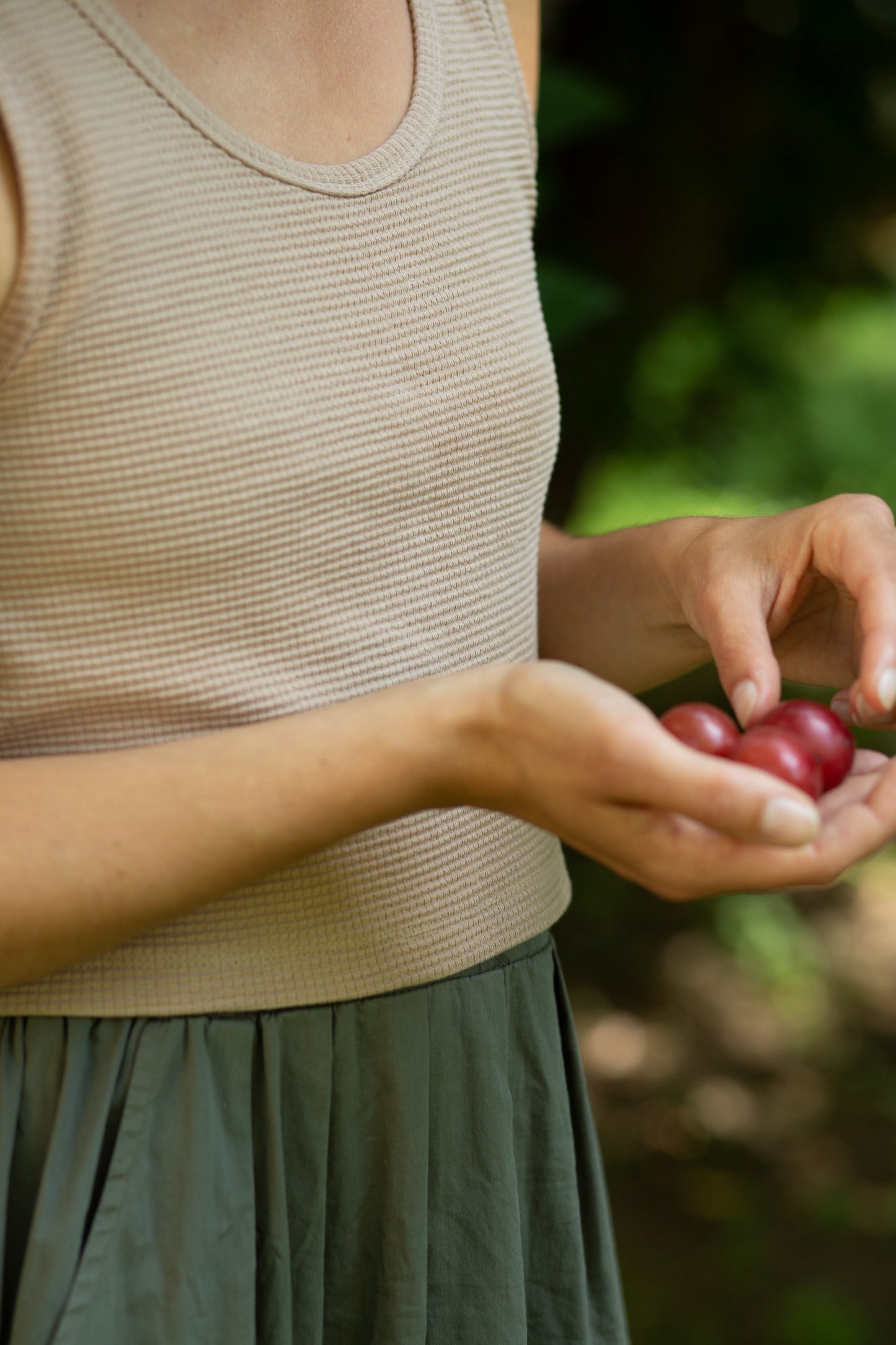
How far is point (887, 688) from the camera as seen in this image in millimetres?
785

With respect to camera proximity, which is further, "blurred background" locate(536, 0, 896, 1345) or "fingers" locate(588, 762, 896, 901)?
"blurred background" locate(536, 0, 896, 1345)

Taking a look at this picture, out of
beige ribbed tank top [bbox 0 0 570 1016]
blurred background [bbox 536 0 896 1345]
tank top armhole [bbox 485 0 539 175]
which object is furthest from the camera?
blurred background [bbox 536 0 896 1345]

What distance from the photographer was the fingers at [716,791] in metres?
0.65

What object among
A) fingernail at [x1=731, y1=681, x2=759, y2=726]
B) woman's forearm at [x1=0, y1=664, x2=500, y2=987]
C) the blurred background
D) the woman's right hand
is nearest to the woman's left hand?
fingernail at [x1=731, y1=681, x2=759, y2=726]

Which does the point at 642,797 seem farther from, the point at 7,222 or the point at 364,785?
the point at 7,222

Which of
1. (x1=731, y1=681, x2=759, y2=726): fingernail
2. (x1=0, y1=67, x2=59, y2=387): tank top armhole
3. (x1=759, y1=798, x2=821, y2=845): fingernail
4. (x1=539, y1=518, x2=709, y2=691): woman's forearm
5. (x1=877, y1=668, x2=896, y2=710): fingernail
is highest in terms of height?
(x1=0, y1=67, x2=59, y2=387): tank top armhole

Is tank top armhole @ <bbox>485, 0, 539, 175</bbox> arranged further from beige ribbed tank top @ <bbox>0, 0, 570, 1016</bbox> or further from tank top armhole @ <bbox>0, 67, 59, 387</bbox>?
tank top armhole @ <bbox>0, 67, 59, 387</bbox>

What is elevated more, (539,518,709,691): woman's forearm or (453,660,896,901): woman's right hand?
(453,660,896,901): woman's right hand

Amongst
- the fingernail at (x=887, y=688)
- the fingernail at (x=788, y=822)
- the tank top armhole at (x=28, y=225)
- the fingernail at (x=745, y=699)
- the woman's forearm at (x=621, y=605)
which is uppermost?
the tank top armhole at (x=28, y=225)

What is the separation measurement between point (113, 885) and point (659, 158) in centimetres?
281

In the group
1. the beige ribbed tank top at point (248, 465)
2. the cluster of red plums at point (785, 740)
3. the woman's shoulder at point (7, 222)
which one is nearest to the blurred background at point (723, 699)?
the beige ribbed tank top at point (248, 465)

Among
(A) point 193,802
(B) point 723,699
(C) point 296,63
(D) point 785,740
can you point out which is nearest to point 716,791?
(D) point 785,740

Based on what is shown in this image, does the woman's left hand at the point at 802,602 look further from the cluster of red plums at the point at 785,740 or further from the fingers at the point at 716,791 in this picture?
the fingers at the point at 716,791

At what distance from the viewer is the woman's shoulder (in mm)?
704
